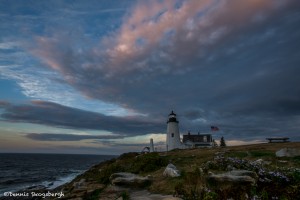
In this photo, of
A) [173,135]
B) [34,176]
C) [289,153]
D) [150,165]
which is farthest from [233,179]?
[34,176]

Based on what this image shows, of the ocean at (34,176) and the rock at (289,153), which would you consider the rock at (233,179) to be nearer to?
the rock at (289,153)

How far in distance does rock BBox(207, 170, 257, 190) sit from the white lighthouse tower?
48.8 meters

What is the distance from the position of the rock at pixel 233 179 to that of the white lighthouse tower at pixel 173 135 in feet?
160

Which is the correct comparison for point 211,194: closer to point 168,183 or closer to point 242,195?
point 242,195

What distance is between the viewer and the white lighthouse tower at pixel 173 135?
60.2m

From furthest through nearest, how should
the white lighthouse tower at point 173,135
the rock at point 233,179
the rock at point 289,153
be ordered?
the white lighthouse tower at point 173,135 < the rock at point 289,153 < the rock at point 233,179

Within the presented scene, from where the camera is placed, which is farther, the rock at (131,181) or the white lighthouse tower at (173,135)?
the white lighthouse tower at (173,135)

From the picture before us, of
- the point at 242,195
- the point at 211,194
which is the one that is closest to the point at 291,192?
the point at 242,195

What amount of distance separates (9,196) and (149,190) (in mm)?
25057

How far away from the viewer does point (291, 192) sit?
8.16m

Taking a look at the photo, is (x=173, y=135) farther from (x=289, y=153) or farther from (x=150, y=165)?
(x=150, y=165)

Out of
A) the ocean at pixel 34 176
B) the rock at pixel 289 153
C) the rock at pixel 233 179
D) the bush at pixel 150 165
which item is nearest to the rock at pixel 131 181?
the rock at pixel 233 179

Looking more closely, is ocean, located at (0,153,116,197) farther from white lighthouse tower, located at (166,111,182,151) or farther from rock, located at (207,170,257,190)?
rock, located at (207,170,257,190)

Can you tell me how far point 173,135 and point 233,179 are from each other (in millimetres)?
49772
